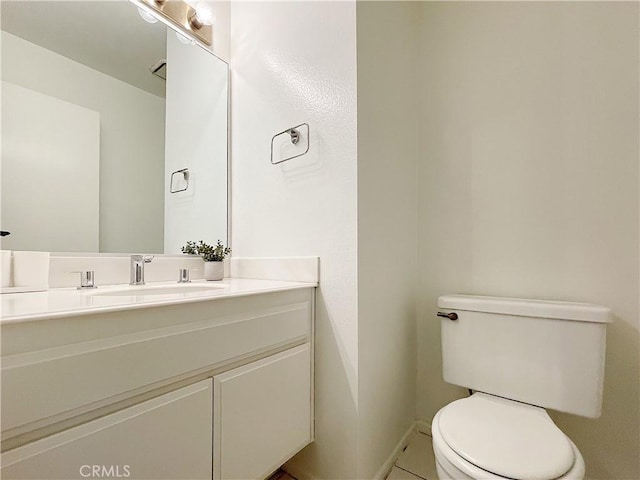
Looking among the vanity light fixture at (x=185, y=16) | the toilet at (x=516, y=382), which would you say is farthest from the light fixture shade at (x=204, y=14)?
the toilet at (x=516, y=382)

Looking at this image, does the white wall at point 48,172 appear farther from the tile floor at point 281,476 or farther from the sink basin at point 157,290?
the tile floor at point 281,476

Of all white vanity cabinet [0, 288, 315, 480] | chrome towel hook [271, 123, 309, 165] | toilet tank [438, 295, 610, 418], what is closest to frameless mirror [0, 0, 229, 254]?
chrome towel hook [271, 123, 309, 165]

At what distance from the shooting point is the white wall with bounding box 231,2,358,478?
107cm

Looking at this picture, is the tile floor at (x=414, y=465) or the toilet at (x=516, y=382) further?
the tile floor at (x=414, y=465)

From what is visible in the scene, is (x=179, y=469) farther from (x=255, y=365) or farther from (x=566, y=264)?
(x=566, y=264)

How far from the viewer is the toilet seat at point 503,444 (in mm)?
711

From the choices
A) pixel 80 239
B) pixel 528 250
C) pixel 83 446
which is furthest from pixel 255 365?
pixel 528 250

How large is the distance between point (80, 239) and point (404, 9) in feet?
5.79

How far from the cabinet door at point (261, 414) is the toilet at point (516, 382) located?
463mm

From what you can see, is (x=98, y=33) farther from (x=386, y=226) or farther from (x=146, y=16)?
(x=386, y=226)

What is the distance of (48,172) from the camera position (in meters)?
1.03

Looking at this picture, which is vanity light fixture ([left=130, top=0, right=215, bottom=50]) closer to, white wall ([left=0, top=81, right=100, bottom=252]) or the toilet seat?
white wall ([left=0, top=81, right=100, bottom=252])

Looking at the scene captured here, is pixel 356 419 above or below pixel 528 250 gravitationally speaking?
below

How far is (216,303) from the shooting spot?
80 centimetres
